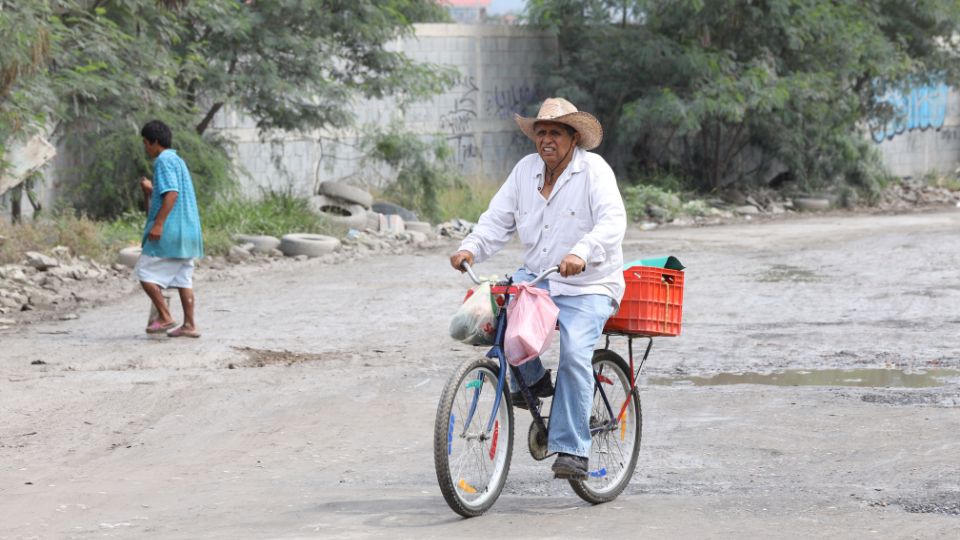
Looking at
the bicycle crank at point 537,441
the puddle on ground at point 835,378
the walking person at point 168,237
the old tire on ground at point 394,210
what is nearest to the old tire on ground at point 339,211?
the old tire on ground at point 394,210

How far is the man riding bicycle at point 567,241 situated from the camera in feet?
19.6

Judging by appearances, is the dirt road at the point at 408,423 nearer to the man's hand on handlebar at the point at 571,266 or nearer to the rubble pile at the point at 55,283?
the rubble pile at the point at 55,283

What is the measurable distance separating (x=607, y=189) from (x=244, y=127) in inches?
600

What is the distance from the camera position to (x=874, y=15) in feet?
86.2

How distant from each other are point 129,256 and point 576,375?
10210 mm

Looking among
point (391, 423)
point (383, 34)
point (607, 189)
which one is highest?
point (383, 34)

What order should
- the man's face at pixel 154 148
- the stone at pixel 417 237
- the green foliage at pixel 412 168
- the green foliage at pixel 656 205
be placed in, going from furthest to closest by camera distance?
the green foliage at pixel 656 205, the green foliage at pixel 412 168, the stone at pixel 417 237, the man's face at pixel 154 148

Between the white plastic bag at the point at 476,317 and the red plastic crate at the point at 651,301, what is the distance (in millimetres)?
661

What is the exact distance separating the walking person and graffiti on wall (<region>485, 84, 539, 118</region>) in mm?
14510

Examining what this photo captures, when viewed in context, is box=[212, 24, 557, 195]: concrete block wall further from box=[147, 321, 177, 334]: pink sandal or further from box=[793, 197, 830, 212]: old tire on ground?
box=[147, 321, 177, 334]: pink sandal

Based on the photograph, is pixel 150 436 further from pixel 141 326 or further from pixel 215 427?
pixel 141 326

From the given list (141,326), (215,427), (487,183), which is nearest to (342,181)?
(487,183)

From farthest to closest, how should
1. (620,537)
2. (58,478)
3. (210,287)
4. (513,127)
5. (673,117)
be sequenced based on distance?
(513,127)
(673,117)
(210,287)
(58,478)
(620,537)

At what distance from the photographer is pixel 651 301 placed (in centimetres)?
618
